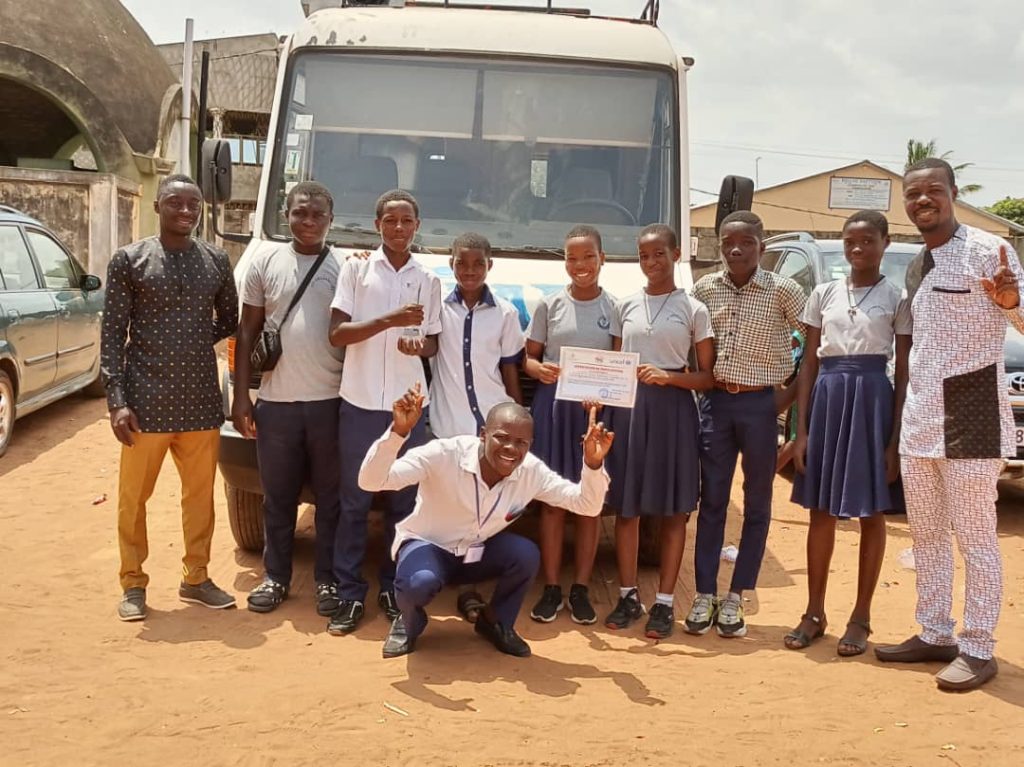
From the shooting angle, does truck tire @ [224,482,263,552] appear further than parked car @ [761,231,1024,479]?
No

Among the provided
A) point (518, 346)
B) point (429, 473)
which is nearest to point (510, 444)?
point (429, 473)

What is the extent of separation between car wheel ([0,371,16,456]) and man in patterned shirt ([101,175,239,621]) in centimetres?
397

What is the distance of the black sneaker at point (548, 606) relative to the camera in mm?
5223

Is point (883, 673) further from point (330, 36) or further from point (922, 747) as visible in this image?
point (330, 36)

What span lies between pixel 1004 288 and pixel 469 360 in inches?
88.6

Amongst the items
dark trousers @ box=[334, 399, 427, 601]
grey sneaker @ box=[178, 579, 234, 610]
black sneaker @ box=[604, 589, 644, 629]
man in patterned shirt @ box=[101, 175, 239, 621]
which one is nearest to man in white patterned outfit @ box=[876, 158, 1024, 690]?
black sneaker @ box=[604, 589, 644, 629]

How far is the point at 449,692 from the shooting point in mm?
4270

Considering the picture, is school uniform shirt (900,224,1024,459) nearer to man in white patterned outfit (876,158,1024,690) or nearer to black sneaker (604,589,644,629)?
man in white patterned outfit (876,158,1024,690)

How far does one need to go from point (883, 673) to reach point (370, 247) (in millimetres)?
3237

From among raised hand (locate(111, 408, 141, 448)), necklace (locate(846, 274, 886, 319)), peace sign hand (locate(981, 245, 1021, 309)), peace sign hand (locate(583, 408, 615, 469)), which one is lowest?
raised hand (locate(111, 408, 141, 448))

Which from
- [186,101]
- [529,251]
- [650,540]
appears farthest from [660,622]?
[186,101]

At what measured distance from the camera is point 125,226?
1598 cm

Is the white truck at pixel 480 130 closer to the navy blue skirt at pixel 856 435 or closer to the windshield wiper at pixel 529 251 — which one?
the windshield wiper at pixel 529 251

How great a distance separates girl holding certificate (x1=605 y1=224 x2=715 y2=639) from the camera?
489 centimetres
